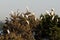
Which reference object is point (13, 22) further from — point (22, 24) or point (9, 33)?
point (9, 33)

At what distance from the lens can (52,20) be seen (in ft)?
83.7

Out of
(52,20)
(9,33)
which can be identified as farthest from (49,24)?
(9,33)

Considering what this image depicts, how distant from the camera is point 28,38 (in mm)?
23469

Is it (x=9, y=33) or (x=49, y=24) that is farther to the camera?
(x=49, y=24)

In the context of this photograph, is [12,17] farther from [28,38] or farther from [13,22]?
[28,38]

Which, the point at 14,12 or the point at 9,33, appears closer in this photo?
the point at 9,33

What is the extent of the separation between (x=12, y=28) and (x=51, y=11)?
3.50 meters

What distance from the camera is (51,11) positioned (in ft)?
85.6

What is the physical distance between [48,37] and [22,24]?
6.90 feet

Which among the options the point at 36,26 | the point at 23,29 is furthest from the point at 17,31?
the point at 36,26

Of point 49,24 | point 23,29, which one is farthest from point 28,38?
point 49,24

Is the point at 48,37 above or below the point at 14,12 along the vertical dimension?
below

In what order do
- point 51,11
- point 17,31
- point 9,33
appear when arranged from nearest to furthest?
point 9,33 < point 17,31 < point 51,11

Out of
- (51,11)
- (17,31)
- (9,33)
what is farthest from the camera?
(51,11)
